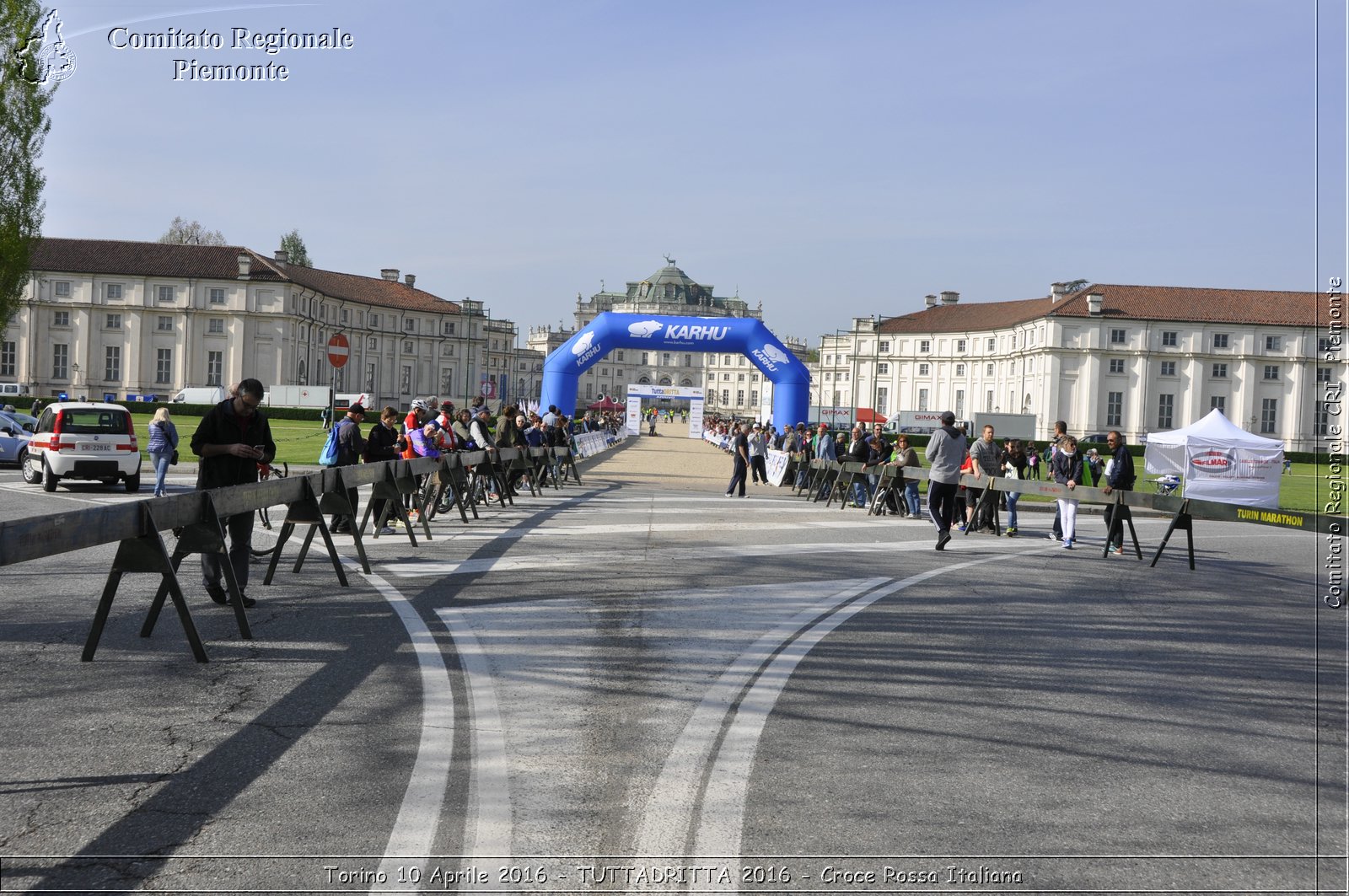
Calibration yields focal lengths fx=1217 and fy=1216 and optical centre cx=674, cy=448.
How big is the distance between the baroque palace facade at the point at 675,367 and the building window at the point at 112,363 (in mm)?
75675

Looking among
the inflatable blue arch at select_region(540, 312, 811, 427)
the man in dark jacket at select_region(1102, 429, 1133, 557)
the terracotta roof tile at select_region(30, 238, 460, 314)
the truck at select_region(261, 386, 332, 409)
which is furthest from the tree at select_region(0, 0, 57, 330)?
the terracotta roof tile at select_region(30, 238, 460, 314)

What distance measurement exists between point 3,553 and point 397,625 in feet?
9.70

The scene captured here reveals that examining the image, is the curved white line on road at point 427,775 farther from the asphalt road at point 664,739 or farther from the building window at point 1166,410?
the building window at point 1166,410

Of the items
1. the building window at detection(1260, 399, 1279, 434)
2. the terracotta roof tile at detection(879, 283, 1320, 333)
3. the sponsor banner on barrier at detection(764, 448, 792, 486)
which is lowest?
the sponsor banner on barrier at detection(764, 448, 792, 486)

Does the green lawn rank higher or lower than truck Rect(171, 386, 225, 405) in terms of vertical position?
lower

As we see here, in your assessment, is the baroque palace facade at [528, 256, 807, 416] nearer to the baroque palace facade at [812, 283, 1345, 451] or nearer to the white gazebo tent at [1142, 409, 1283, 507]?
the baroque palace facade at [812, 283, 1345, 451]

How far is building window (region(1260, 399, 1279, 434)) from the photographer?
9900 centimetres

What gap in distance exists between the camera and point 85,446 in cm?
2194

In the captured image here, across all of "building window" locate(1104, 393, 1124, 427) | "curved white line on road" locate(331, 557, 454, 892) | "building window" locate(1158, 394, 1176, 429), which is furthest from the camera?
"building window" locate(1104, 393, 1124, 427)

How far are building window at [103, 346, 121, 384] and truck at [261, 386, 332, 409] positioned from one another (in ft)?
66.9

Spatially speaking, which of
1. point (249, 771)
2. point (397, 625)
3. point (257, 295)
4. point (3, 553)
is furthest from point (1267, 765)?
point (257, 295)

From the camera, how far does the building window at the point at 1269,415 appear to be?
99000 mm

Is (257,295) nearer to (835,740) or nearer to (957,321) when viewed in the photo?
(957,321)

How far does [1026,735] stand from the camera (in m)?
5.91
